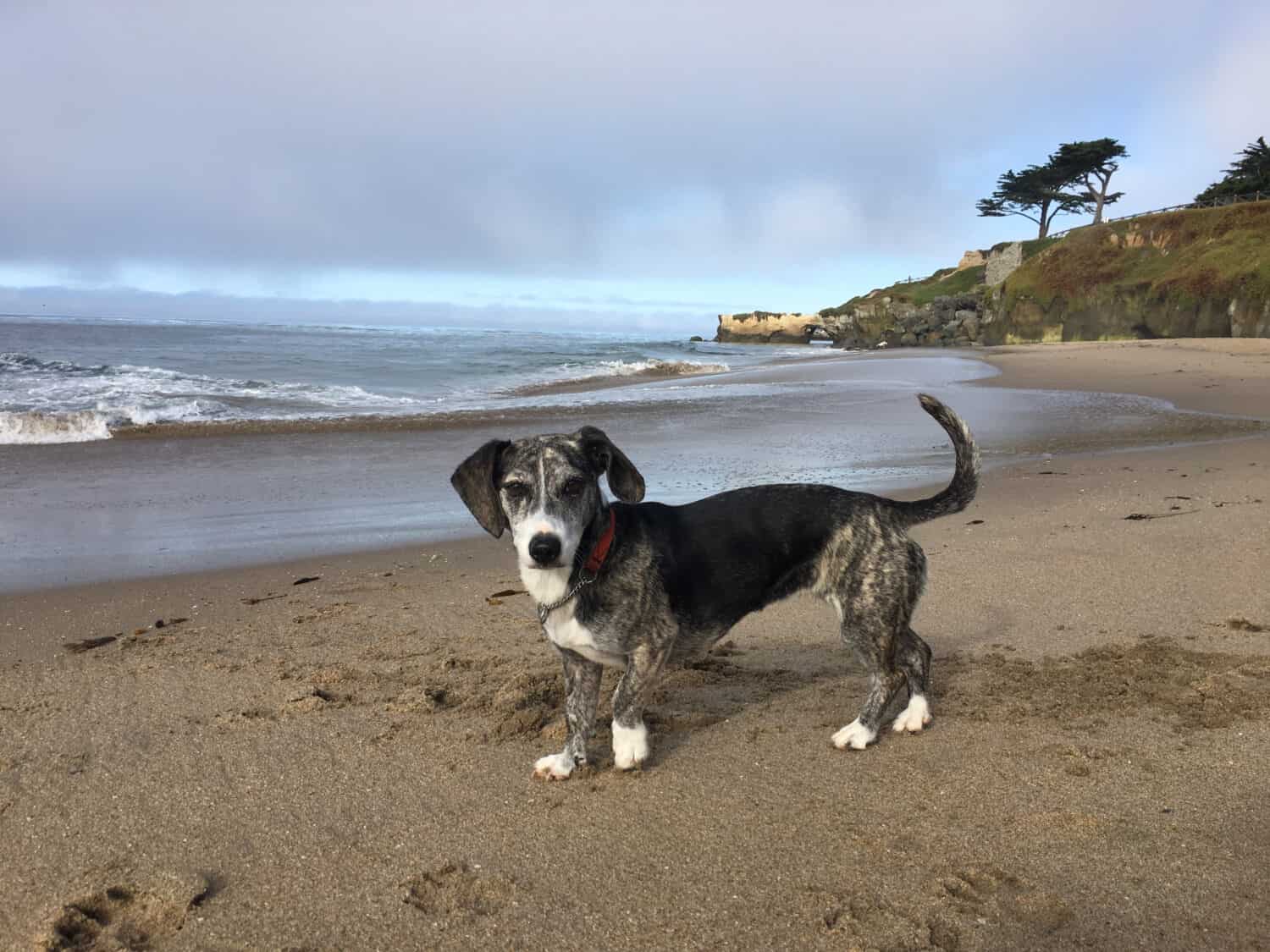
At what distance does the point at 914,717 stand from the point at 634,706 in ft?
4.28

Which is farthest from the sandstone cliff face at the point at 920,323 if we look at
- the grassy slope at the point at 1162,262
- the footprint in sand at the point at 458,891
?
the footprint in sand at the point at 458,891

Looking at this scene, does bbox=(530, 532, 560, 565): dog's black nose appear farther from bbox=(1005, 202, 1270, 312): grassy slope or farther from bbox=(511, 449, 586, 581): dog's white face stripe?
bbox=(1005, 202, 1270, 312): grassy slope

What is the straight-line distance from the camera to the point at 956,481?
4156 millimetres

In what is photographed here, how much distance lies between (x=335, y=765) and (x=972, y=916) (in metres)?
2.42

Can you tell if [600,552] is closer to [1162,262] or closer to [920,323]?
[1162,262]

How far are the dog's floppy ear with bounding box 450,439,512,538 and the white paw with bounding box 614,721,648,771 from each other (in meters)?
0.97

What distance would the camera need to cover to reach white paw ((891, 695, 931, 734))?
392cm

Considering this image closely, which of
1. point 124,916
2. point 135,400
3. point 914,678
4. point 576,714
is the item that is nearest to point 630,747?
point 576,714

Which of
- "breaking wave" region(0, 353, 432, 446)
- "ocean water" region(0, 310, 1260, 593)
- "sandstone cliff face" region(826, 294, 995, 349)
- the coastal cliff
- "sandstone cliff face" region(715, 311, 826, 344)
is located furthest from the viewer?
"sandstone cliff face" region(715, 311, 826, 344)

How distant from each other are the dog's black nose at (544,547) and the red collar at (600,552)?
33cm

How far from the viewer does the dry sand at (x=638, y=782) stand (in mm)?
2578

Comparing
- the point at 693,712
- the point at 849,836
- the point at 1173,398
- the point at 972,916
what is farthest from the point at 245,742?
the point at 1173,398

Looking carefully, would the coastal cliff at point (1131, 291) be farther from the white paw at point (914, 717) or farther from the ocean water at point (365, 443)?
the white paw at point (914, 717)

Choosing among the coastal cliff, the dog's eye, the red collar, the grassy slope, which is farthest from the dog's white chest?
the grassy slope
